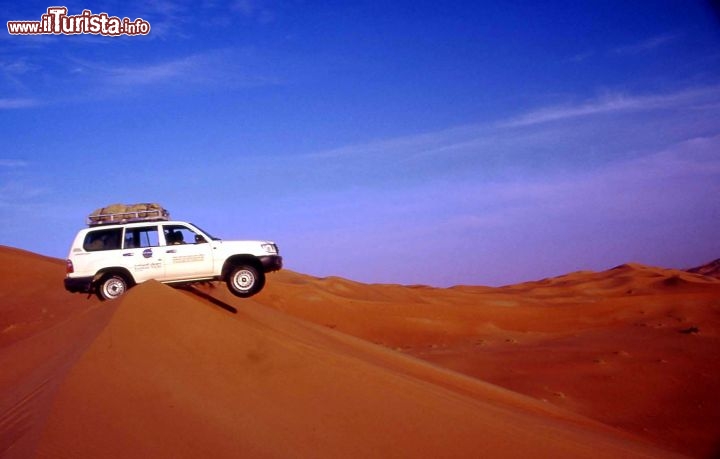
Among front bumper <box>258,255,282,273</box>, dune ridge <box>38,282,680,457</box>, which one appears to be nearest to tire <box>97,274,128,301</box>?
front bumper <box>258,255,282,273</box>

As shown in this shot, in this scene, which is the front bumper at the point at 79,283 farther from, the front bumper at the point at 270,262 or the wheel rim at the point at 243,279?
the front bumper at the point at 270,262

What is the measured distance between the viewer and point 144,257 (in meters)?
12.9

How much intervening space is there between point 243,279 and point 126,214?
8.52 feet

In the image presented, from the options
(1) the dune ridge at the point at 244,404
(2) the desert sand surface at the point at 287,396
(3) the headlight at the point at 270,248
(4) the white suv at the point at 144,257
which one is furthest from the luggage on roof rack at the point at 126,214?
(1) the dune ridge at the point at 244,404

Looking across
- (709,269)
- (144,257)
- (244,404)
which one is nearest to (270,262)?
(144,257)

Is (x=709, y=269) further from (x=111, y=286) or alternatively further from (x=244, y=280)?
(x=111, y=286)

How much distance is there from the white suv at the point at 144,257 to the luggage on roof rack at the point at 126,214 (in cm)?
5

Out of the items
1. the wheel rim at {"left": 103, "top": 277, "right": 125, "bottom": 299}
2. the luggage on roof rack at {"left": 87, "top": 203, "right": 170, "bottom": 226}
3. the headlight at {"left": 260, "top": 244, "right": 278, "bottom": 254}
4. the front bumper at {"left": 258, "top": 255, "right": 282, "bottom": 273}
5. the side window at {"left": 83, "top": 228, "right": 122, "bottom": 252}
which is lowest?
the wheel rim at {"left": 103, "top": 277, "right": 125, "bottom": 299}

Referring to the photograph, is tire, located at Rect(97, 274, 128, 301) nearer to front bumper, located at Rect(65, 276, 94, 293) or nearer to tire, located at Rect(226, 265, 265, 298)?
front bumper, located at Rect(65, 276, 94, 293)

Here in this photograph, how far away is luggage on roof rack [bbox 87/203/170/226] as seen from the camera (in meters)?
13.1

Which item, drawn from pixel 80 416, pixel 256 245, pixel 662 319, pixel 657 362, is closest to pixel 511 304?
pixel 662 319

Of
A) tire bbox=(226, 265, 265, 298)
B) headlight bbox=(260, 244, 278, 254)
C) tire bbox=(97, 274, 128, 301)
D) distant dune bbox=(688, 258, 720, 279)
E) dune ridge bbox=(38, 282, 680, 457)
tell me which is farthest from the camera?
distant dune bbox=(688, 258, 720, 279)

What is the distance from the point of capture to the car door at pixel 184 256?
513 inches

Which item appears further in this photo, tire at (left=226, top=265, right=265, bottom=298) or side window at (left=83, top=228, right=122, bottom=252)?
tire at (left=226, top=265, right=265, bottom=298)
